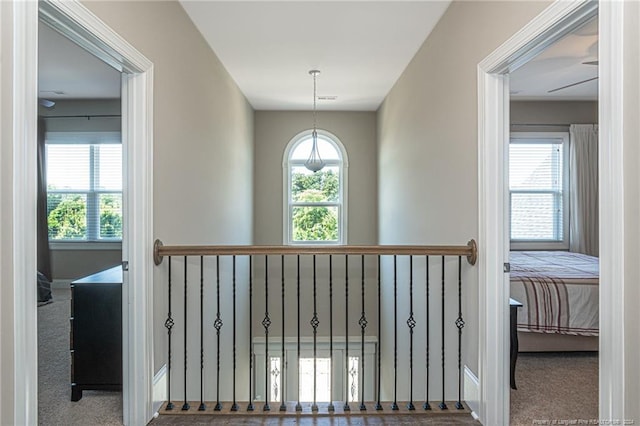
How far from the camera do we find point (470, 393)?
234 centimetres

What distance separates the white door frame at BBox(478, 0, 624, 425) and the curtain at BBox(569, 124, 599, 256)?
157 inches

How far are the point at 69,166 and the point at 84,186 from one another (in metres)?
0.35

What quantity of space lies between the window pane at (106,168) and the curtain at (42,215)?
63 cm

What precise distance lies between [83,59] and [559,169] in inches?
231

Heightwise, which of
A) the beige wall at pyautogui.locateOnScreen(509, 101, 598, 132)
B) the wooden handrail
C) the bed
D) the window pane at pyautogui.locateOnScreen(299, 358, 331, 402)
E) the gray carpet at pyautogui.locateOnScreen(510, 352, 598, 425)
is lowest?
the window pane at pyautogui.locateOnScreen(299, 358, 331, 402)

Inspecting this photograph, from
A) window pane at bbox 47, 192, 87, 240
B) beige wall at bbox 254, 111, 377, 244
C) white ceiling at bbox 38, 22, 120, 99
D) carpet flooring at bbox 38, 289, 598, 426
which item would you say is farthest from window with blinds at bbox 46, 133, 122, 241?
carpet flooring at bbox 38, 289, 598, 426

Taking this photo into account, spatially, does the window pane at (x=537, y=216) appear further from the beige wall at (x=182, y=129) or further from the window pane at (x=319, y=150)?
the beige wall at (x=182, y=129)

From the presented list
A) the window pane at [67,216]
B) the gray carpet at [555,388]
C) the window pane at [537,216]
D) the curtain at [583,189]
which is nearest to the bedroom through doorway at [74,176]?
the window pane at [67,216]

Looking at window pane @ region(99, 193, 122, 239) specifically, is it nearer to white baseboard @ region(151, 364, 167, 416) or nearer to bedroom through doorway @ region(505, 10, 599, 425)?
white baseboard @ region(151, 364, 167, 416)

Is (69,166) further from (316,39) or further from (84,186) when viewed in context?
(316,39)

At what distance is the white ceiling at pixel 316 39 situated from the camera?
2.70 metres

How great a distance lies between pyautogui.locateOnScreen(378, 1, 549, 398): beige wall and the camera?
85.7 inches

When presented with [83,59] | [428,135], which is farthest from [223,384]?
[83,59]

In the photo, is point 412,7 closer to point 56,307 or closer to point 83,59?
point 83,59
